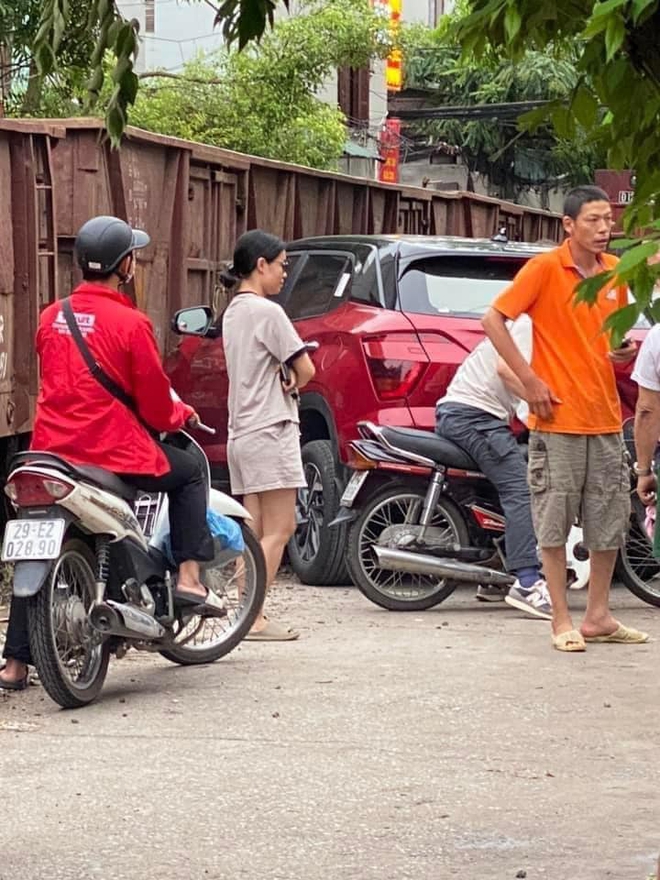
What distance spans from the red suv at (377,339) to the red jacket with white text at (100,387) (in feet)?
10.2

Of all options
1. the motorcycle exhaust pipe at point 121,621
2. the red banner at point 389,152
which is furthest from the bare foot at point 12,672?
the red banner at point 389,152

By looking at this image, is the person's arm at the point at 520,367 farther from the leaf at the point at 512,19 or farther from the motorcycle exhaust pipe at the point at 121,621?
the leaf at the point at 512,19

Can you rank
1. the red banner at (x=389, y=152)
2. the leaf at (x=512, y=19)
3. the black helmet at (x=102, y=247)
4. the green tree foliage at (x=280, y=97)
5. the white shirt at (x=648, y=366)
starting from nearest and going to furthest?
the leaf at (x=512, y=19), the black helmet at (x=102, y=247), the white shirt at (x=648, y=366), the green tree foliage at (x=280, y=97), the red banner at (x=389, y=152)

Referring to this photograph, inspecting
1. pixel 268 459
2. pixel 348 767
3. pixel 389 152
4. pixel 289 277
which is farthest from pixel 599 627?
pixel 389 152

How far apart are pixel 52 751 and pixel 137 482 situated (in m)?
1.35

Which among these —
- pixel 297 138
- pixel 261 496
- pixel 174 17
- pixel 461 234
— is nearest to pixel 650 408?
pixel 261 496

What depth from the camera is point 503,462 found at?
9.66m

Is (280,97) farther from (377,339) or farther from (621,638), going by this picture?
(621,638)

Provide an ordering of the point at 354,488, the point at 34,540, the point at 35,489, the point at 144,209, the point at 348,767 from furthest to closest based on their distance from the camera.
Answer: the point at 144,209 → the point at 354,488 → the point at 35,489 → the point at 34,540 → the point at 348,767

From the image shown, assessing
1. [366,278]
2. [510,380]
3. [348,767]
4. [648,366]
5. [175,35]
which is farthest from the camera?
[175,35]

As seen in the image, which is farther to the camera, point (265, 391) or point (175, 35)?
point (175, 35)

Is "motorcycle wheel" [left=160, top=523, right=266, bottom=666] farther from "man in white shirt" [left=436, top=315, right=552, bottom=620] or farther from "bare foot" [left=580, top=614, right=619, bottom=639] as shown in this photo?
"man in white shirt" [left=436, top=315, right=552, bottom=620]

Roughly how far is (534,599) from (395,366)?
1.59 m

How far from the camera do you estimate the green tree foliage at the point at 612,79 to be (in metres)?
3.46
